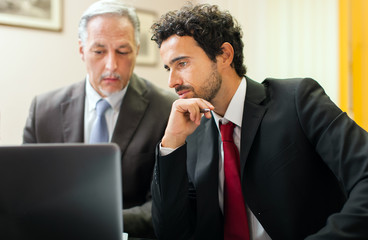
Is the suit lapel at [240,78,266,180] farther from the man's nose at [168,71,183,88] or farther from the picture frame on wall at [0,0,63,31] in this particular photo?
the picture frame on wall at [0,0,63,31]

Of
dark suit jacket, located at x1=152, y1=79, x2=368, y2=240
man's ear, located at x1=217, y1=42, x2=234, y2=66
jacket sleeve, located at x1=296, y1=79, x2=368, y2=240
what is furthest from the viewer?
man's ear, located at x1=217, y1=42, x2=234, y2=66

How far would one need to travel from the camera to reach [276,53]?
8.93 ft

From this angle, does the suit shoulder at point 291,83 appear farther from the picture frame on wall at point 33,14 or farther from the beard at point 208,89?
the picture frame on wall at point 33,14

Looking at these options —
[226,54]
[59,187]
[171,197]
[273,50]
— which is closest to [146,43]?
[273,50]

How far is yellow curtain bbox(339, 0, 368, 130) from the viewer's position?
221cm

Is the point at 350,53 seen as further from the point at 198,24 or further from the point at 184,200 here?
the point at 184,200

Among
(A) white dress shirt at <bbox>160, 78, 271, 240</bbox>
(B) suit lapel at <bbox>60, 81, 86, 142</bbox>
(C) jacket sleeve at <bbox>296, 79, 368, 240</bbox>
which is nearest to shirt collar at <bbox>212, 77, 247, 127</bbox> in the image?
(A) white dress shirt at <bbox>160, 78, 271, 240</bbox>

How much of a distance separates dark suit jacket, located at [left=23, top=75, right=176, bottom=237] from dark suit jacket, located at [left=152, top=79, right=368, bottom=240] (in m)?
0.25

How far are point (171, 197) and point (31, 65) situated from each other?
68.6 inches

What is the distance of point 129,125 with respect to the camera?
1587mm

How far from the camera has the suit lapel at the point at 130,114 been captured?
5.11 feet

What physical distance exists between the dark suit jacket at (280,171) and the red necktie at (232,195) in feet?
0.13

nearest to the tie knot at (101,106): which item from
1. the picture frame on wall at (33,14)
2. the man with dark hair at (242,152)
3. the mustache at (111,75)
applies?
the mustache at (111,75)

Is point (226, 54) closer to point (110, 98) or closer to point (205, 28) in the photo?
point (205, 28)
